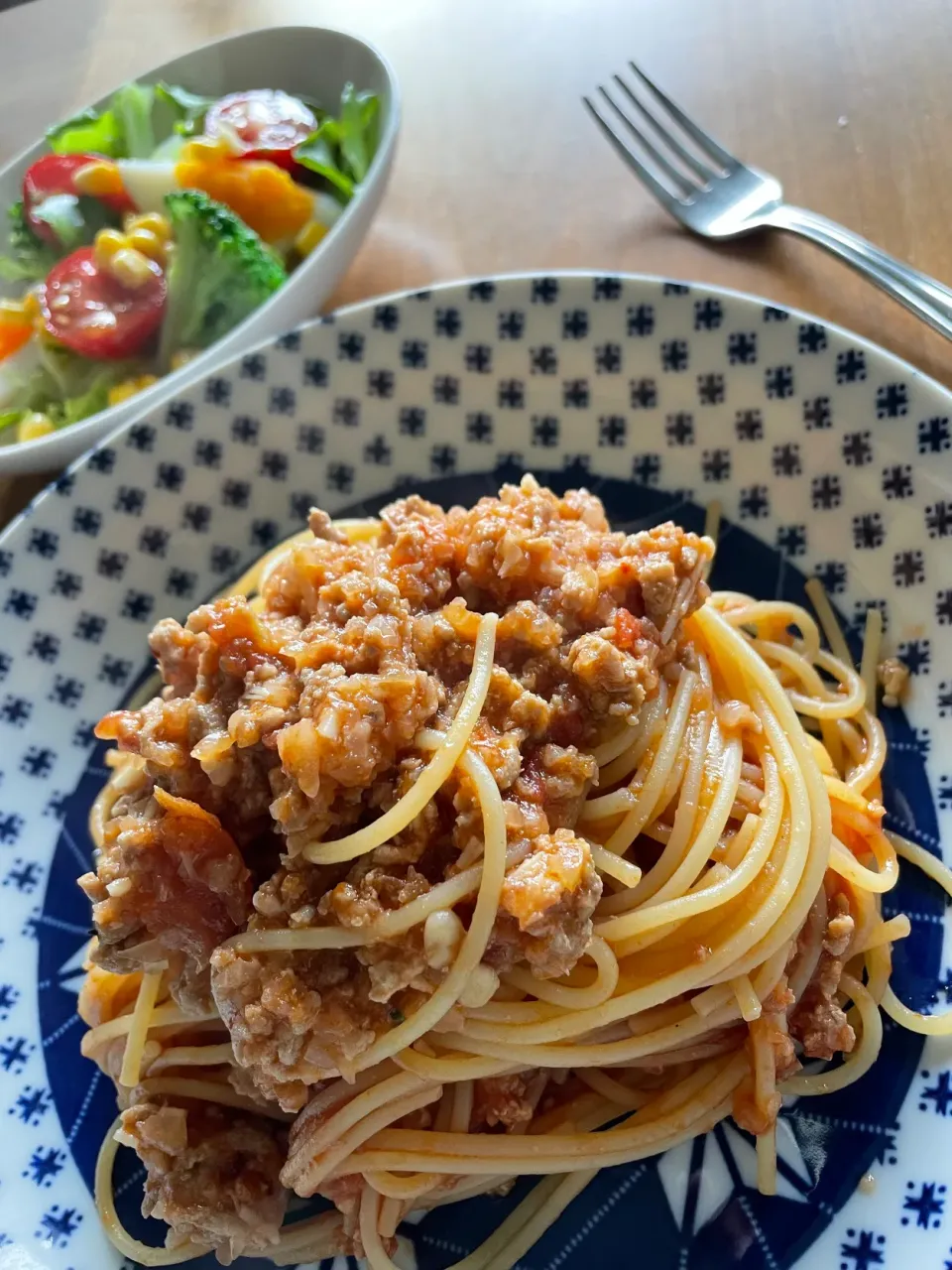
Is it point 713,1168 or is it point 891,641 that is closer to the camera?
point 713,1168

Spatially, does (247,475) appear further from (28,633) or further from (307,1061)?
(307,1061)

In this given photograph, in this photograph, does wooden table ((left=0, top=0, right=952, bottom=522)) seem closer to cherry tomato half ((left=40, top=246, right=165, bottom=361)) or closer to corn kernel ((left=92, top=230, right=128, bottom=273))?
cherry tomato half ((left=40, top=246, right=165, bottom=361))

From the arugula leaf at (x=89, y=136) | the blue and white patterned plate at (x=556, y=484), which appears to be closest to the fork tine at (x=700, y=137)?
the blue and white patterned plate at (x=556, y=484)

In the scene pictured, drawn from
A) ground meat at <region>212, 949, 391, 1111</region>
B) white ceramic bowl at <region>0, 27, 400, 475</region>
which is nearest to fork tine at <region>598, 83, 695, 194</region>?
white ceramic bowl at <region>0, 27, 400, 475</region>

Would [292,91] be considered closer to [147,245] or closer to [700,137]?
[147,245]

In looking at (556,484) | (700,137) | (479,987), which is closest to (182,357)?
(556,484)

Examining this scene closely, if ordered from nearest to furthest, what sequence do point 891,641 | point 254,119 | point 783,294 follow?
point 891,641 < point 783,294 < point 254,119

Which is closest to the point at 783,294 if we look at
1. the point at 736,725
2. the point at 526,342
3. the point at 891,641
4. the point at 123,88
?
the point at 526,342
